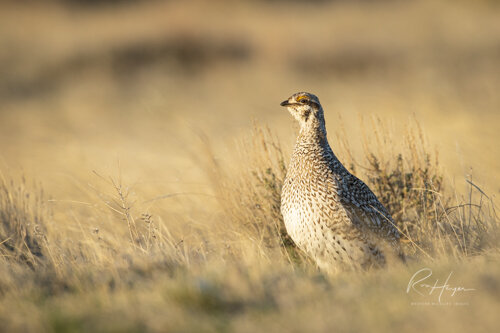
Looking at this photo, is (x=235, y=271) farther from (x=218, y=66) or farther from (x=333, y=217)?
(x=218, y=66)

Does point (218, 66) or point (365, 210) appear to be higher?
point (218, 66)

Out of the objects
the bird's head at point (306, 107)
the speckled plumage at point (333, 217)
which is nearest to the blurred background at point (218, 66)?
the bird's head at point (306, 107)

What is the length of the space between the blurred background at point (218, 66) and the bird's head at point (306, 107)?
7629 mm

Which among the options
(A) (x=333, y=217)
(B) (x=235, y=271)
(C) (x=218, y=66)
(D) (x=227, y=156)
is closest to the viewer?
(B) (x=235, y=271)

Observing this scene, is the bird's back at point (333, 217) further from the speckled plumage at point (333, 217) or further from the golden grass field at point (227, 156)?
the golden grass field at point (227, 156)

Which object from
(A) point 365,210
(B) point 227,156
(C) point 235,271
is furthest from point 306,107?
(C) point 235,271

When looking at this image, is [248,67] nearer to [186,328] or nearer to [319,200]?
[319,200]

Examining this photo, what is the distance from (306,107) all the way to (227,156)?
4.51 feet

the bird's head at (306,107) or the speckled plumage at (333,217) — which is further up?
the bird's head at (306,107)

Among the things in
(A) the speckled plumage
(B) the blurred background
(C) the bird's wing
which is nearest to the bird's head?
(A) the speckled plumage

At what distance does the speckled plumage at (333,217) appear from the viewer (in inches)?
166

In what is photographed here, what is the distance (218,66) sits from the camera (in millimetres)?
22453

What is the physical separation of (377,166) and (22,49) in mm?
20855

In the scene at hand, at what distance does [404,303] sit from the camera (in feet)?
10.1
